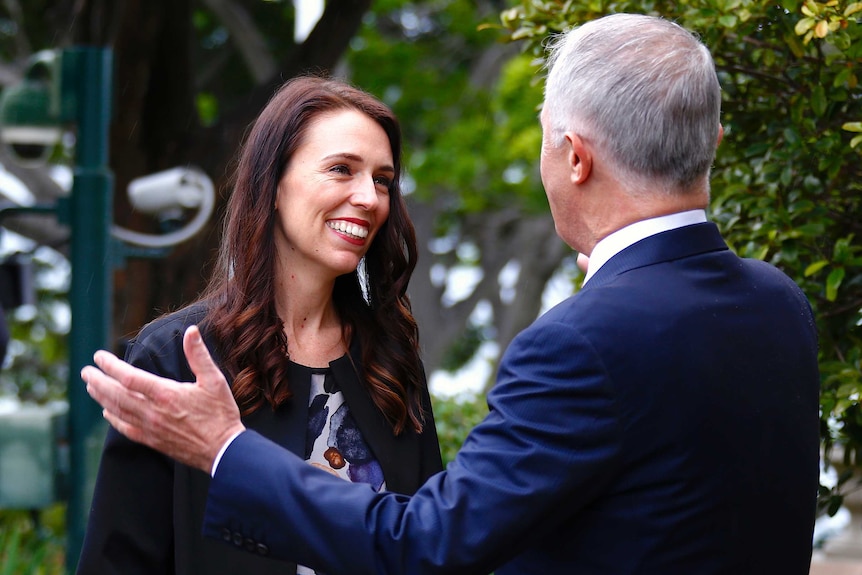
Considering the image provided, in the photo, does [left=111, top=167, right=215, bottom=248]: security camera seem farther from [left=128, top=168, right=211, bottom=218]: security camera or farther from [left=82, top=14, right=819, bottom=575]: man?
[left=82, top=14, right=819, bottom=575]: man

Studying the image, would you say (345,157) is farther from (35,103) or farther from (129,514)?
(35,103)

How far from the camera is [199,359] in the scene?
6.63 feet

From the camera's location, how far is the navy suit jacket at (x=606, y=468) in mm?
1959

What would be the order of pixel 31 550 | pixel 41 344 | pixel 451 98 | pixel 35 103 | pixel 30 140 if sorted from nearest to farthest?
pixel 35 103 → pixel 30 140 → pixel 31 550 → pixel 451 98 → pixel 41 344

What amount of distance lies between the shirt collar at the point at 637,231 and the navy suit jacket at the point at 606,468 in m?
0.02

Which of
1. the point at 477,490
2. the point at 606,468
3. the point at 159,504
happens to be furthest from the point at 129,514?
the point at 606,468

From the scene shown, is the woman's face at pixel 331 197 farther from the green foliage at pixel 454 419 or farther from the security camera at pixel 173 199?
the security camera at pixel 173 199

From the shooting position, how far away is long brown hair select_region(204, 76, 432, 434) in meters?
2.72

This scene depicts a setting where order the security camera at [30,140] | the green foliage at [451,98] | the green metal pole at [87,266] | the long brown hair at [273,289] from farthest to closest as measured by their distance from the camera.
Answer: the green foliage at [451,98]
the security camera at [30,140]
the green metal pole at [87,266]
the long brown hair at [273,289]

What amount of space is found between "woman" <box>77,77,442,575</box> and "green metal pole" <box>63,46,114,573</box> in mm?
3009

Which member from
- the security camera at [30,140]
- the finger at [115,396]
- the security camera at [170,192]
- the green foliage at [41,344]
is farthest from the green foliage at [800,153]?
the green foliage at [41,344]

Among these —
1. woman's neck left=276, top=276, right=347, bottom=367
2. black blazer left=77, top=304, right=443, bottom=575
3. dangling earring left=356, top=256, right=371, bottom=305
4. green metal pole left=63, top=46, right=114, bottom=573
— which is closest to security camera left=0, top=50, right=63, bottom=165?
green metal pole left=63, top=46, right=114, bottom=573

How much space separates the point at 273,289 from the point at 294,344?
0.15 m

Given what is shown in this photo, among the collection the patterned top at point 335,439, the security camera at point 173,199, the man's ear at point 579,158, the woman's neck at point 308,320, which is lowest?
the security camera at point 173,199
